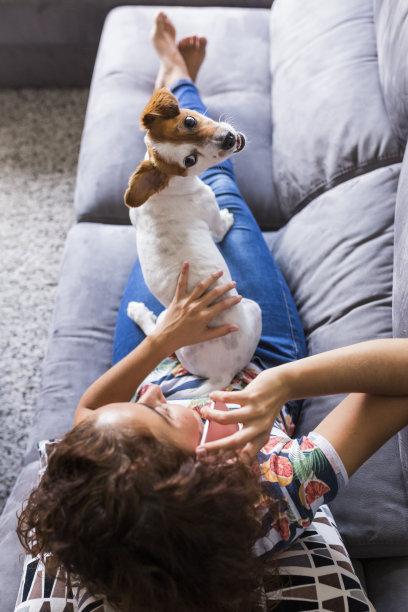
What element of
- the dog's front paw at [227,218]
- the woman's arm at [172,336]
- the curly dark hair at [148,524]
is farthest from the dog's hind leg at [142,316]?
the curly dark hair at [148,524]

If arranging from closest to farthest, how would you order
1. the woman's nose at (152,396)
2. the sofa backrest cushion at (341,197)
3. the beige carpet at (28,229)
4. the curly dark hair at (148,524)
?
the curly dark hair at (148,524), the woman's nose at (152,396), the sofa backrest cushion at (341,197), the beige carpet at (28,229)

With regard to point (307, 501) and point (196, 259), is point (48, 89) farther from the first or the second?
point (307, 501)

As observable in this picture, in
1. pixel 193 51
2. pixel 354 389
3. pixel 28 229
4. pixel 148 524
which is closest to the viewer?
pixel 148 524

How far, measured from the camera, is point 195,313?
1131 mm

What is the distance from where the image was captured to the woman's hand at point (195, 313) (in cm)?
113

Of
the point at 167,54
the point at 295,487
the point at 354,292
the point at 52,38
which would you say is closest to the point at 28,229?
the point at 52,38

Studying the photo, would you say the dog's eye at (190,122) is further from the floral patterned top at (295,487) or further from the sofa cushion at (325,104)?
the floral patterned top at (295,487)

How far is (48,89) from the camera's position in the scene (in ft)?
8.54

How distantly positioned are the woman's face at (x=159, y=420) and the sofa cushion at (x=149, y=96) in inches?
33.5

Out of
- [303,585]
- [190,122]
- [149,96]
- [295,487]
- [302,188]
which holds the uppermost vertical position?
[190,122]

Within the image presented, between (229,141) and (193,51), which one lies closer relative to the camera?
(229,141)

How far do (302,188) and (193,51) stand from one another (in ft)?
1.83

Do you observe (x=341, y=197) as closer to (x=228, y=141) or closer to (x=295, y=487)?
(x=228, y=141)

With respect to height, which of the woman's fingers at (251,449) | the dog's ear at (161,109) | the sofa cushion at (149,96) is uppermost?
the dog's ear at (161,109)
